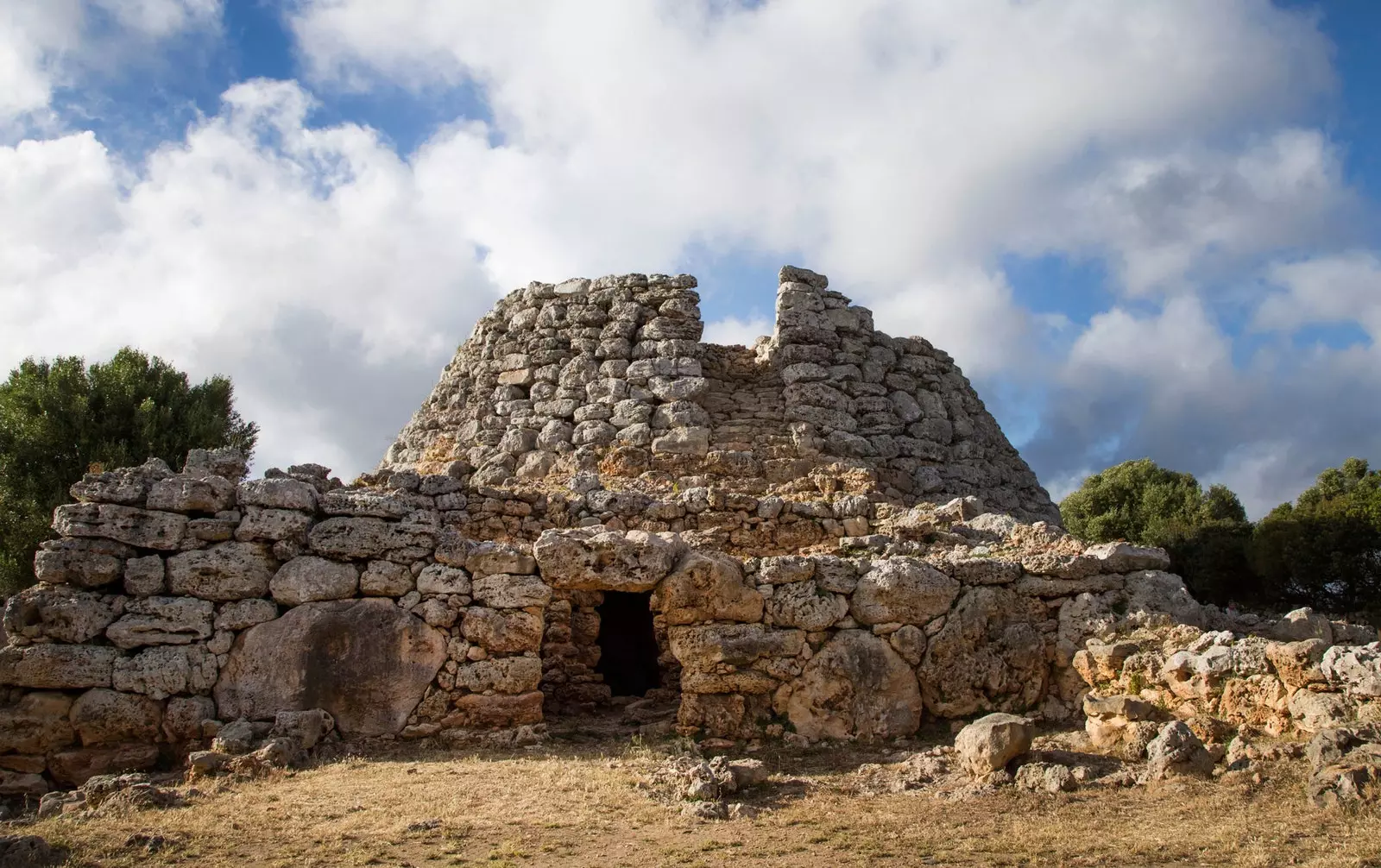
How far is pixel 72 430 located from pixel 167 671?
1048 centimetres

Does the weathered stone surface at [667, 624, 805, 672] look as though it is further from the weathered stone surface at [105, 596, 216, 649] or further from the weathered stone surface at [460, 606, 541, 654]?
the weathered stone surface at [105, 596, 216, 649]

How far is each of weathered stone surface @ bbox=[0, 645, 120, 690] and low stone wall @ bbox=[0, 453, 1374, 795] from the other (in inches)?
0.5

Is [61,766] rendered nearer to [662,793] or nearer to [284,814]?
[284,814]

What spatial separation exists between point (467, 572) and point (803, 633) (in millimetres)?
3007

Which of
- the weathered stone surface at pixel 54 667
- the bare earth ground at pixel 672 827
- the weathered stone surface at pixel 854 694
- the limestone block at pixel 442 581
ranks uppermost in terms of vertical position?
the limestone block at pixel 442 581

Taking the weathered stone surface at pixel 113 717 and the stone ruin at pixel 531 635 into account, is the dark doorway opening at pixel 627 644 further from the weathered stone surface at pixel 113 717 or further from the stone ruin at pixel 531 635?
the weathered stone surface at pixel 113 717

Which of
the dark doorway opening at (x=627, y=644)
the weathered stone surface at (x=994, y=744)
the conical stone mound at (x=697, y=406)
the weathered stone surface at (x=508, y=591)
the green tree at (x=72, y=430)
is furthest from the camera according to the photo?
the green tree at (x=72, y=430)

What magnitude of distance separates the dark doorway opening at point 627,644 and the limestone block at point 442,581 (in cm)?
388

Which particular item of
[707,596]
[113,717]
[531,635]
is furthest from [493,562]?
[113,717]

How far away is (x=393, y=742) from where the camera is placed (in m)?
8.87

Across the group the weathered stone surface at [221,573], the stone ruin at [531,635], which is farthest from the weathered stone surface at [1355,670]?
the weathered stone surface at [221,573]

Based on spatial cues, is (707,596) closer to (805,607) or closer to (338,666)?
(805,607)

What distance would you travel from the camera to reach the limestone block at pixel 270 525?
366 inches

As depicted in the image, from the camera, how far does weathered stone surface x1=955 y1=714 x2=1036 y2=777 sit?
7449 mm
